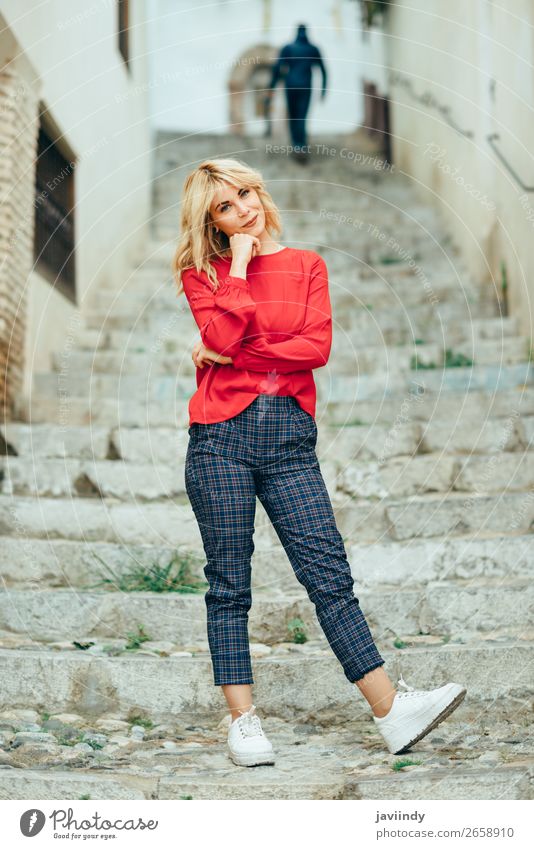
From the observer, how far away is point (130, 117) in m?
8.72

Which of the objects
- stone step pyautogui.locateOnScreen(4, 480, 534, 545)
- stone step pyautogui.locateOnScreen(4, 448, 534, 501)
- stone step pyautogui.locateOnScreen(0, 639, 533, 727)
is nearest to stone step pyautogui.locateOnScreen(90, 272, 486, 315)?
stone step pyautogui.locateOnScreen(4, 448, 534, 501)

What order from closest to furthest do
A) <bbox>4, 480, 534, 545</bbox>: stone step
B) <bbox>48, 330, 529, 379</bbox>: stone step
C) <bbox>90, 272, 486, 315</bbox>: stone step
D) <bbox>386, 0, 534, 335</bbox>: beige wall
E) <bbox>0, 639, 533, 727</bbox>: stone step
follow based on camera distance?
<bbox>0, 639, 533, 727</bbox>: stone step
<bbox>4, 480, 534, 545</bbox>: stone step
<bbox>48, 330, 529, 379</bbox>: stone step
<bbox>386, 0, 534, 335</bbox>: beige wall
<bbox>90, 272, 486, 315</bbox>: stone step

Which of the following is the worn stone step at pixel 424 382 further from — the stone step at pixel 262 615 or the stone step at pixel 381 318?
the stone step at pixel 262 615

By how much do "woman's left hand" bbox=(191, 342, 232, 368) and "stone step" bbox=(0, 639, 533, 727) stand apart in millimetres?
968

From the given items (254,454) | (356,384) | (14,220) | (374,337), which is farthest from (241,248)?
(374,337)

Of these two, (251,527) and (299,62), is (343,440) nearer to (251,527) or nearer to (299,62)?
(251,527)

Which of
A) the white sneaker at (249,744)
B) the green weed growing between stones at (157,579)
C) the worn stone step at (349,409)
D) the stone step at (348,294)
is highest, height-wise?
the stone step at (348,294)

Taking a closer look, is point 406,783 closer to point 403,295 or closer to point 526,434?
point 526,434

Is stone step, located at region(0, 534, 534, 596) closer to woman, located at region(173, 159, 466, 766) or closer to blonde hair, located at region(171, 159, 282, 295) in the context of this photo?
woman, located at region(173, 159, 466, 766)

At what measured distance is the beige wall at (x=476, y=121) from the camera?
5.70 m

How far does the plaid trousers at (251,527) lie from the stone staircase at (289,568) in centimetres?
32

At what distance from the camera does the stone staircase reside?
2.60 meters

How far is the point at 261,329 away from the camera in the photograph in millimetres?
2523

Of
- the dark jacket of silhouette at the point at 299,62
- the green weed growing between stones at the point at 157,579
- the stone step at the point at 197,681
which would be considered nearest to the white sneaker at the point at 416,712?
the stone step at the point at 197,681
